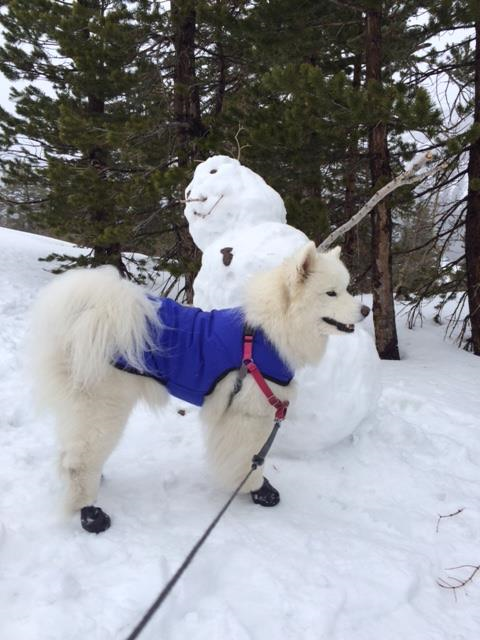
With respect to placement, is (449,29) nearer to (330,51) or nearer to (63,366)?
(330,51)

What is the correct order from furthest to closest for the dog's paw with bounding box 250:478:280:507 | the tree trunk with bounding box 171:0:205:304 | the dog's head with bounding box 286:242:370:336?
the tree trunk with bounding box 171:0:205:304 → the dog's paw with bounding box 250:478:280:507 → the dog's head with bounding box 286:242:370:336

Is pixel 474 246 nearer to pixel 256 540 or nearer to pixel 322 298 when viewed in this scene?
pixel 322 298

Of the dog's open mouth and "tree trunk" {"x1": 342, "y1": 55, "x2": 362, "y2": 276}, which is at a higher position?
"tree trunk" {"x1": 342, "y1": 55, "x2": 362, "y2": 276}

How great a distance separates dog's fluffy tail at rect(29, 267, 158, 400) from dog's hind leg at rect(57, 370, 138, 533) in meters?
0.10

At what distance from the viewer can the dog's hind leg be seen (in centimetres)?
261

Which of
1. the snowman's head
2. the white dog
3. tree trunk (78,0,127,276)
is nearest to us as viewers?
the white dog

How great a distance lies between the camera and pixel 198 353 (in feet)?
9.46

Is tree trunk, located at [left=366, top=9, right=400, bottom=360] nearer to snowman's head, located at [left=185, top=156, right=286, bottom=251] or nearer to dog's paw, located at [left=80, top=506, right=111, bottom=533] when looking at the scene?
snowman's head, located at [left=185, top=156, right=286, bottom=251]

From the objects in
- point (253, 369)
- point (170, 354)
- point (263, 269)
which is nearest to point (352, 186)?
point (263, 269)

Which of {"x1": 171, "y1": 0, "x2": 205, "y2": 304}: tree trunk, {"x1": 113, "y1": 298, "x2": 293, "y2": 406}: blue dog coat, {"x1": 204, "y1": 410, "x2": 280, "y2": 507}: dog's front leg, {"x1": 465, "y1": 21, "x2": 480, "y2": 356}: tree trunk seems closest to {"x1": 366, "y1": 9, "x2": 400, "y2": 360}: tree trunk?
{"x1": 465, "y1": 21, "x2": 480, "y2": 356}: tree trunk

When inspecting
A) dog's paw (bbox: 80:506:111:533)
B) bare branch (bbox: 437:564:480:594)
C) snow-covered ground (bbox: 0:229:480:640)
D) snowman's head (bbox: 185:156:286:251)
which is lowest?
bare branch (bbox: 437:564:480:594)

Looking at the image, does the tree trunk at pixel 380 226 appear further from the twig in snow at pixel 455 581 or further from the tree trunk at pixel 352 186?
the twig in snow at pixel 455 581

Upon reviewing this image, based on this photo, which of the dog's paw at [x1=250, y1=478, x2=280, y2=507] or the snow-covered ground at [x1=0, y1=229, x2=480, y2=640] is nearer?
the snow-covered ground at [x1=0, y1=229, x2=480, y2=640]

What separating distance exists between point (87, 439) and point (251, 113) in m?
5.59
